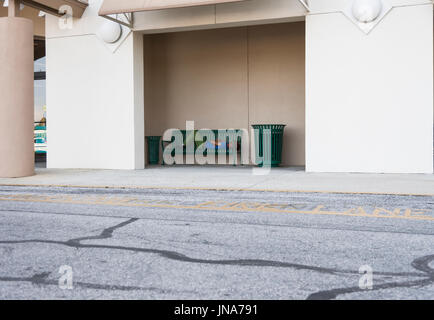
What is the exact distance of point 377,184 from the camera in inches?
374

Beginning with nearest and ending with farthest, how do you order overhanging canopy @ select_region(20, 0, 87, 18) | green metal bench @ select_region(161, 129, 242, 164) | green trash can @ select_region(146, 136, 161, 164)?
overhanging canopy @ select_region(20, 0, 87, 18), green metal bench @ select_region(161, 129, 242, 164), green trash can @ select_region(146, 136, 161, 164)

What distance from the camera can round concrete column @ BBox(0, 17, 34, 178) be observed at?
1176 cm

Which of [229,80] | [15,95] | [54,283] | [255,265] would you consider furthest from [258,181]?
[54,283]

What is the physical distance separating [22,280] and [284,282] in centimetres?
193

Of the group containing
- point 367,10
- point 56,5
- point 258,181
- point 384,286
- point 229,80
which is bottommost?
point 384,286

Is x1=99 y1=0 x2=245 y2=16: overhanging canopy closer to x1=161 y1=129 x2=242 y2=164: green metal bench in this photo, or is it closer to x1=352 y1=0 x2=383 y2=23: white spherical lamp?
x1=352 y1=0 x2=383 y2=23: white spherical lamp

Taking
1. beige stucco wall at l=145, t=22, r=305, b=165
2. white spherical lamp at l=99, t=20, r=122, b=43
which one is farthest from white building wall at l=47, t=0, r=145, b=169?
beige stucco wall at l=145, t=22, r=305, b=165

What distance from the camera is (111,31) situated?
1389 centimetres

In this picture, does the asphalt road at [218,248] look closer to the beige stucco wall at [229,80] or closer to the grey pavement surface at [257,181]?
the grey pavement surface at [257,181]

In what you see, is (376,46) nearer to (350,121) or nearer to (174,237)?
(350,121)

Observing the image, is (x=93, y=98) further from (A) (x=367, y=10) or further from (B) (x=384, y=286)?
(B) (x=384, y=286)

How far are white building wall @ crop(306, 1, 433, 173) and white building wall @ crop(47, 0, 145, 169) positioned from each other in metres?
4.95

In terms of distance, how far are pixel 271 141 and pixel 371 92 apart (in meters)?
3.65

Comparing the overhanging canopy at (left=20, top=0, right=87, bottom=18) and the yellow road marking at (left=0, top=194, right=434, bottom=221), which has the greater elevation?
the overhanging canopy at (left=20, top=0, right=87, bottom=18)
